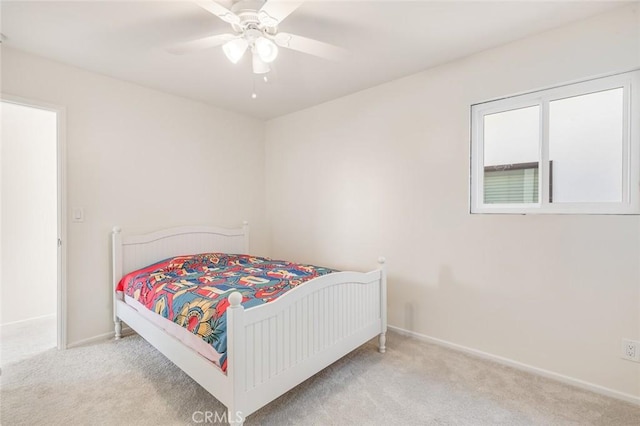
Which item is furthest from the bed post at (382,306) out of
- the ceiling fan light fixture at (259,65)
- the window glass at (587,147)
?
the ceiling fan light fixture at (259,65)

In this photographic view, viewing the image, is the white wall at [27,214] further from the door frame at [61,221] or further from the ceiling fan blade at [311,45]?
the ceiling fan blade at [311,45]

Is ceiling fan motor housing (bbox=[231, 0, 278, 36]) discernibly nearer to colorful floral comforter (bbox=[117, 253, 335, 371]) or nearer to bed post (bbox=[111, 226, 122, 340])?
colorful floral comforter (bbox=[117, 253, 335, 371])

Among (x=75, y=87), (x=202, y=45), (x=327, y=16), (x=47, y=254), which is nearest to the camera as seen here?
(x=202, y=45)

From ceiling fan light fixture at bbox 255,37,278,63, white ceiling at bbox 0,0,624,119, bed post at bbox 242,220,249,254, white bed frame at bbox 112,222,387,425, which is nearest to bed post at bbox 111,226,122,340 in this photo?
white bed frame at bbox 112,222,387,425

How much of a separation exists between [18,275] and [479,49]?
16.4ft

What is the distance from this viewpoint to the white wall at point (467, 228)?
193 centimetres

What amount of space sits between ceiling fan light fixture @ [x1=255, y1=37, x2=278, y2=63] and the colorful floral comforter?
1448mm

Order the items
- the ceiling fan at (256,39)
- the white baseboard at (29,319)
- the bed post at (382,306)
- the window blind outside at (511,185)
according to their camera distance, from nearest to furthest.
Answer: the ceiling fan at (256,39)
the window blind outside at (511,185)
the bed post at (382,306)
the white baseboard at (29,319)

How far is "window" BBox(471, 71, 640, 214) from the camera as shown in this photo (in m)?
1.93

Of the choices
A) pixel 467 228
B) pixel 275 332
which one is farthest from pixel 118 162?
pixel 467 228

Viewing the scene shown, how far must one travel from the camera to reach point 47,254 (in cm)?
345

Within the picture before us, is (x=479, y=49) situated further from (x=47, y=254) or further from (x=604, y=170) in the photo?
(x=47, y=254)

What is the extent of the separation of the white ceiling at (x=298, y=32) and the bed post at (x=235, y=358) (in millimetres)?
1761

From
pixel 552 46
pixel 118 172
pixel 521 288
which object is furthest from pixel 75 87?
pixel 521 288
